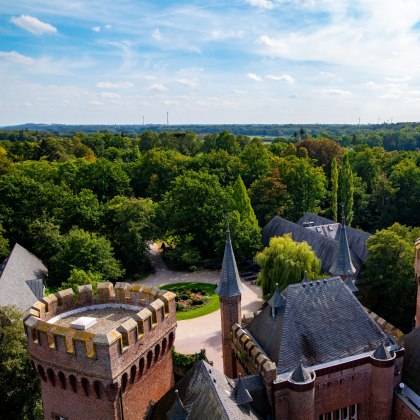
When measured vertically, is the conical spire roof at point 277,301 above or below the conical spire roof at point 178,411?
above

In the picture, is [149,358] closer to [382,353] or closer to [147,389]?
[147,389]

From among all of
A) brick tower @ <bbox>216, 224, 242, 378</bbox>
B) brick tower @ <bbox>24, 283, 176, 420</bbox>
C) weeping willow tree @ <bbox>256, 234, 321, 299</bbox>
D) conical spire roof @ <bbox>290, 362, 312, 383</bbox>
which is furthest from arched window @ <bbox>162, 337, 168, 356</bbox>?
weeping willow tree @ <bbox>256, 234, 321, 299</bbox>

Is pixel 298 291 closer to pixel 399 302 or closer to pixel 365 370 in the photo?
pixel 365 370

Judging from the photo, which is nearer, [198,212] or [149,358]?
[149,358]

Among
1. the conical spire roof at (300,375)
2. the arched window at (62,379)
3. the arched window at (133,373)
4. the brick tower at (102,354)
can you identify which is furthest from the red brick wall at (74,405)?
the conical spire roof at (300,375)

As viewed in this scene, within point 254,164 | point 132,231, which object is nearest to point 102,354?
point 132,231

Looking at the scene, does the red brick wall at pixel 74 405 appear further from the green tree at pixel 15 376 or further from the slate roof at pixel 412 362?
the slate roof at pixel 412 362
